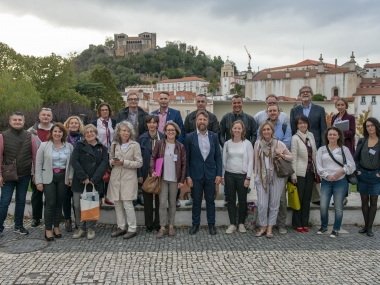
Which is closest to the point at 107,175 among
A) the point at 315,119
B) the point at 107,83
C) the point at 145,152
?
the point at 145,152

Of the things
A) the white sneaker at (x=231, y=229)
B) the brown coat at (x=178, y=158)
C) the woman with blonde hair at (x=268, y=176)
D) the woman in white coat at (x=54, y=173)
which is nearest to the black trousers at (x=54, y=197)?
the woman in white coat at (x=54, y=173)

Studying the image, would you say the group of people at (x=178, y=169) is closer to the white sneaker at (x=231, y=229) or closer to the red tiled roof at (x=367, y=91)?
the white sneaker at (x=231, y=229)

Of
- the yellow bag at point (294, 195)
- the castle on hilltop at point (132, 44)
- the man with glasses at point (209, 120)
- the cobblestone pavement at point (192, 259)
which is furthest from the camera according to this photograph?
the castle on hilltop at point (132, 44)

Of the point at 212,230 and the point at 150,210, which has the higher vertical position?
the point at 150,210

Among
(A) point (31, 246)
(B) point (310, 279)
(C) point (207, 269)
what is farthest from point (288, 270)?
(A) point (31, 246)

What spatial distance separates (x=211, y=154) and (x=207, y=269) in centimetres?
194

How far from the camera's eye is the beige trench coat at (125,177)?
5727 mm

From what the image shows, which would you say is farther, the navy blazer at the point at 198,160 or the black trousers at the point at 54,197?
the navy blazer at the point at 198,160

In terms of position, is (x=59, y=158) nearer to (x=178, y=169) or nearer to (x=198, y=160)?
(x=178, y=169)

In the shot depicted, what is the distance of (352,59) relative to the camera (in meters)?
73.2

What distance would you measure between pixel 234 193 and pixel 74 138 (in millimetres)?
2850

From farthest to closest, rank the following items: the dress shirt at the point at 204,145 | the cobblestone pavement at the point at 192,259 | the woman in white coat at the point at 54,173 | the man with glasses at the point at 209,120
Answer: the man with glasses at the point at 209,120 → the dress shirt at the point at 204,145 → the woman in white coat at the point at 54,173 → the cobblestone pavement at the point at 192,259

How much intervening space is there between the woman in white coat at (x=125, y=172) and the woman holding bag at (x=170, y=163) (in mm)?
308

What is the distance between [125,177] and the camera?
5.77 metres
